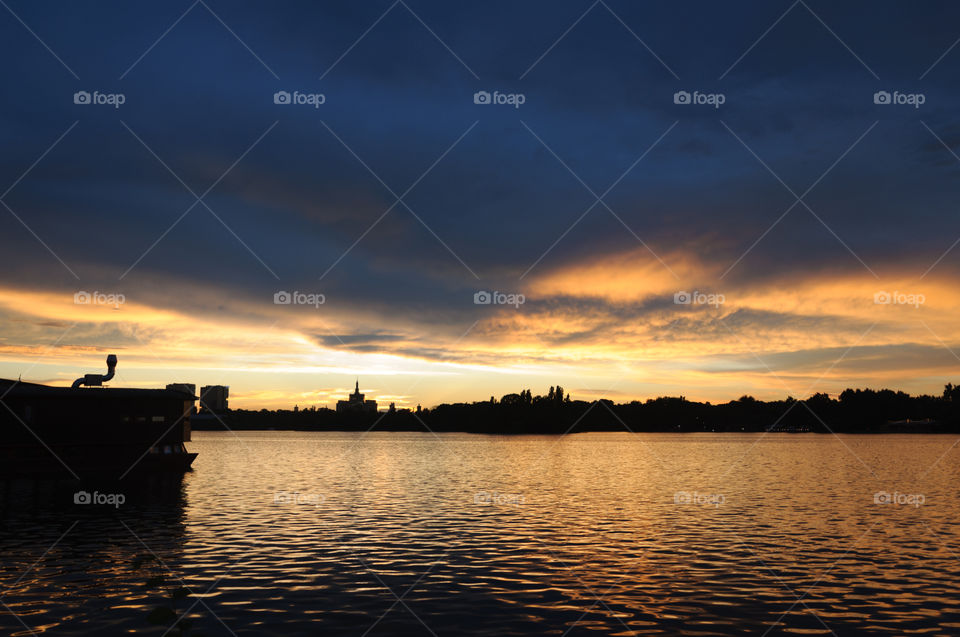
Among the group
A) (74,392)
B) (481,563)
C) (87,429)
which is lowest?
(481,563)

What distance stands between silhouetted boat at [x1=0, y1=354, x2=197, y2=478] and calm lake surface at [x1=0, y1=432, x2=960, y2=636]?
136 inches

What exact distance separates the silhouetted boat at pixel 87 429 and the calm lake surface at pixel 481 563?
347cm

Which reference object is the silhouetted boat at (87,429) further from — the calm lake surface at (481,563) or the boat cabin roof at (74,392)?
the calm lake surface at (481,563)

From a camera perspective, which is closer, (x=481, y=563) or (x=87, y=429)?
(x=481, y=563)

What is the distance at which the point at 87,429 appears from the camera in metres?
67.4

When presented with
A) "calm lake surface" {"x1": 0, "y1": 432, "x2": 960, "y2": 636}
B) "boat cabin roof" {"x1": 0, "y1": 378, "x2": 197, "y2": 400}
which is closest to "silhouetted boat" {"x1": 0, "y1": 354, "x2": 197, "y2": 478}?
"boat cabin roof" {"x1": 0, "y1": 378, "x2": 197, "y2": 400}

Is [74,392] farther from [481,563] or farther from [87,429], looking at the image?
[481,563]

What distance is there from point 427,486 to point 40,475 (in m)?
35.7

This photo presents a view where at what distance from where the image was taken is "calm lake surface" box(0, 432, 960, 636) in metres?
22.4

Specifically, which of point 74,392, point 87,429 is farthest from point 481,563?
point 74,392

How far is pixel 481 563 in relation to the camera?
31.8m

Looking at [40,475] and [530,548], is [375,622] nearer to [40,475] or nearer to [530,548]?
[530,548]

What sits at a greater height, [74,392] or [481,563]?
[74,392]

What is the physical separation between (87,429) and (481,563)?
51643mm
